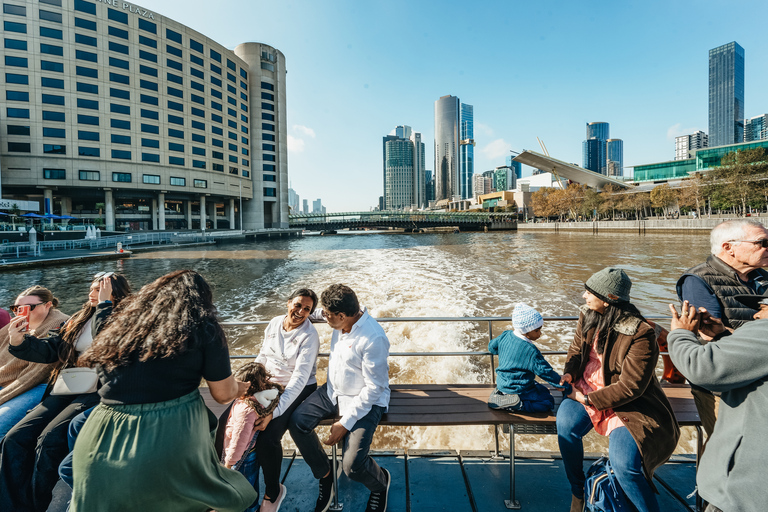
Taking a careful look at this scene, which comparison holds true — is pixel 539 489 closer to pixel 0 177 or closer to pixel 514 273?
pixel 514 273

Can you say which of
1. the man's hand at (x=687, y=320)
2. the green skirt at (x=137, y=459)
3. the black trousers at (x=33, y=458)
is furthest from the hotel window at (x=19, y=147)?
the man's hand at (x=687, y=320)

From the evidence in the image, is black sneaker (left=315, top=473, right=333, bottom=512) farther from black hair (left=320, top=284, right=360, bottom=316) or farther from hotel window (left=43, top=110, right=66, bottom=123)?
hotel window (left=43, top=110, right=66, bottom=123)

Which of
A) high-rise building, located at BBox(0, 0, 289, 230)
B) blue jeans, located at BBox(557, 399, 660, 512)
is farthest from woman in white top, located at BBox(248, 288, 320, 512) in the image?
high-rise building, located at BBox(0, 0, 289, 230)

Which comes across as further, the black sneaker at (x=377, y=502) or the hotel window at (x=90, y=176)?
the hotel window at (x=90, y=176)

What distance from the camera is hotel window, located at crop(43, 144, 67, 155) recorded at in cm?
4107

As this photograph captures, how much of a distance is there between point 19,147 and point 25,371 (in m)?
56.6

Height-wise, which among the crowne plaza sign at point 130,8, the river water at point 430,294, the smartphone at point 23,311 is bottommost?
the river water at point 430,294

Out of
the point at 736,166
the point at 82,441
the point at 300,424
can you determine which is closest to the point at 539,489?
the point at 300,424

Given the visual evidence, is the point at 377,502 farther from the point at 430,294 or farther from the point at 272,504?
the point at 430,294

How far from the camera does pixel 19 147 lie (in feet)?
132

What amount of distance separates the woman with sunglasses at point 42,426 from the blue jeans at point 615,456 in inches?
128

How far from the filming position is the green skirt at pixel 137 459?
1.37 metres

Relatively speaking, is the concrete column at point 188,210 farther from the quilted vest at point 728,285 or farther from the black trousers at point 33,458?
the quilted vest at point 728,285

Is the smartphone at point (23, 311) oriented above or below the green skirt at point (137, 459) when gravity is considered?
above
